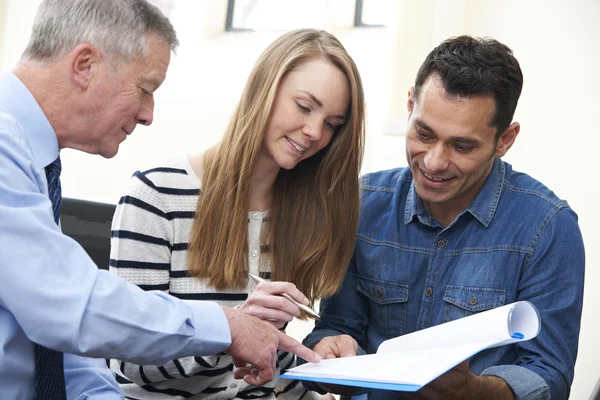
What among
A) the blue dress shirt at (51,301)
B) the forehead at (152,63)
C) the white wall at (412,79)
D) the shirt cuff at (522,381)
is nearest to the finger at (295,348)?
the blue dress shirt at (51,301)

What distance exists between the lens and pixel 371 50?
372cm

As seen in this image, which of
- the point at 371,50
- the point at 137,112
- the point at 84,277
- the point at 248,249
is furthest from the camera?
the point at 371,50

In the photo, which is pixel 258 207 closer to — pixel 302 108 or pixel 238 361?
pixel 302 108

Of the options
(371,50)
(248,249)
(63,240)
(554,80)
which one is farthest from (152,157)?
(63,240)

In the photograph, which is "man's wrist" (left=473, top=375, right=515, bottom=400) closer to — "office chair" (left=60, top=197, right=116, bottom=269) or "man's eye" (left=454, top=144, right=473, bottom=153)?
"man's eye" (left=454, top=144, right=473, bottom=153)

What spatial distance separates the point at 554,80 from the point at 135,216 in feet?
6.94

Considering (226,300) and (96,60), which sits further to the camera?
(226,300)

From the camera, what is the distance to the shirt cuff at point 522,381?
156 centimetres

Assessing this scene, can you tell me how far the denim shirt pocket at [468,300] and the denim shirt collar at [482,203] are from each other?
16cm

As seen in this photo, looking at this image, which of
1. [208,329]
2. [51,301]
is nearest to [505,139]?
[208,329]

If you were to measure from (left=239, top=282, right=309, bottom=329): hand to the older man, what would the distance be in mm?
45

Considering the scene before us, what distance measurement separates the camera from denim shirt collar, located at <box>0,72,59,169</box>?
1227mm

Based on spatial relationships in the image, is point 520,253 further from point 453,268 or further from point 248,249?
point 248,249

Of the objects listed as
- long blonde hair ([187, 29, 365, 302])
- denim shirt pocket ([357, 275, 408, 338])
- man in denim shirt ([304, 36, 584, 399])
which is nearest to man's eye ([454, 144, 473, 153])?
man in denim shirt ([304, 36, 584, 399])
